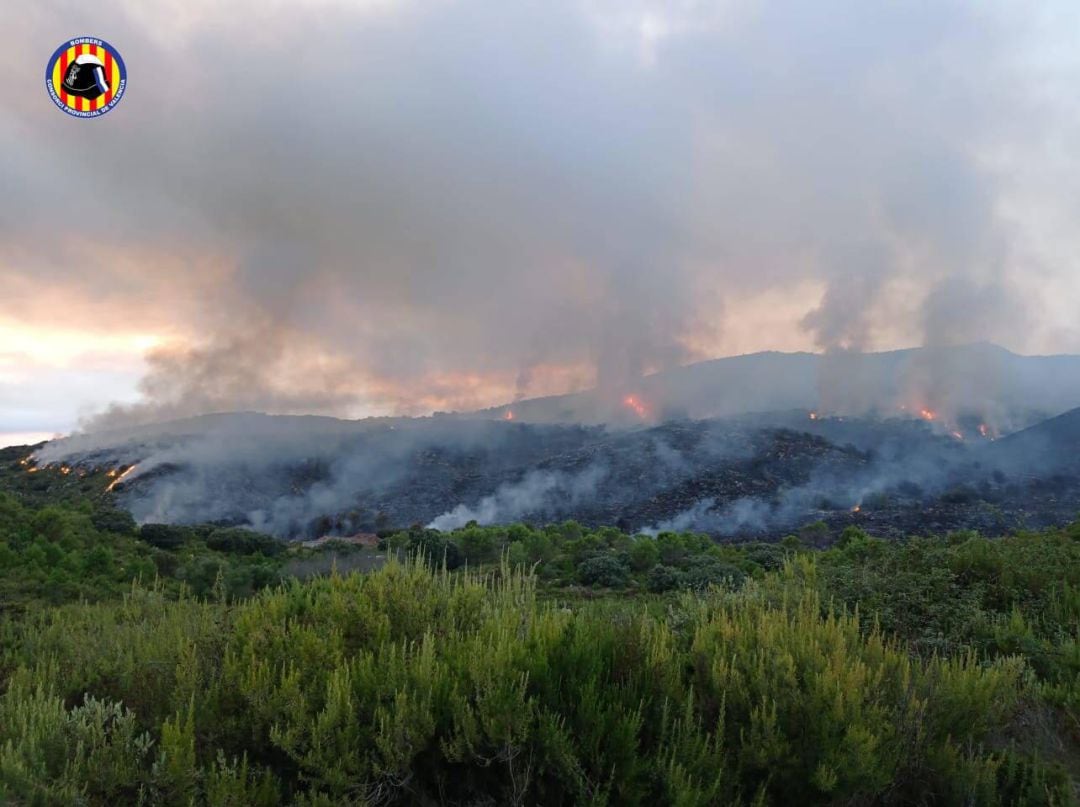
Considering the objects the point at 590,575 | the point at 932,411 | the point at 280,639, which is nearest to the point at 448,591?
the point at 280,639

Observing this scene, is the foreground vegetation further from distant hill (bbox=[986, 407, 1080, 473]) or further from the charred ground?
distant hill (bbox=[986, 407, 1080, 473])

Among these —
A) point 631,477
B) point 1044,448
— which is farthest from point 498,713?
point 1044,448

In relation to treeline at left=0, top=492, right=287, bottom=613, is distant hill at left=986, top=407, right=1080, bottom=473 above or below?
above

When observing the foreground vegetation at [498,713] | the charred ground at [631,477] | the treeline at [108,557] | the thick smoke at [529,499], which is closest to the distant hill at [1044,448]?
the charred ground at [631,477]

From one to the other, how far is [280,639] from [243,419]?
306ft

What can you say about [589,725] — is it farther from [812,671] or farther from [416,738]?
[812,671]

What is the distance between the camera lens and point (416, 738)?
3.97 m

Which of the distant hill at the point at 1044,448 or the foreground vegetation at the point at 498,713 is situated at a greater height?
the distant hill at the point at 1044,448

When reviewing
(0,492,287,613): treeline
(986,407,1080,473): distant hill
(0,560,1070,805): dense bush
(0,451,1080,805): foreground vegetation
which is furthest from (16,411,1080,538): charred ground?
(0,560,1070,805): dense bush

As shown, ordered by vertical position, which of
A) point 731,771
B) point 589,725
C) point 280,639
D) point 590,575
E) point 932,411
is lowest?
point 590,575

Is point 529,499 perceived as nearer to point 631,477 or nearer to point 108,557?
point 631,477

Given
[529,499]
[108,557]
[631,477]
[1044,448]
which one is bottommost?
[108,557]

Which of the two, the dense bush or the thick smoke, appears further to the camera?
the thick smoke

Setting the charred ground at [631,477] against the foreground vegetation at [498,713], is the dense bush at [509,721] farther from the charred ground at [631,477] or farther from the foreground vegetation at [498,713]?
the charred ground at [631,477]
